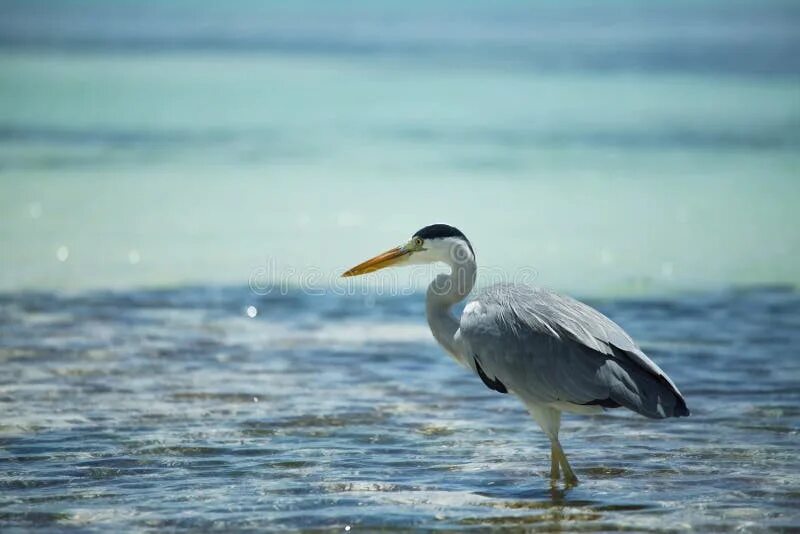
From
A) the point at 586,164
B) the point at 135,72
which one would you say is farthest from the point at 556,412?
the point at 135,72

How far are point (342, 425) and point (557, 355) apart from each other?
63.5 inches

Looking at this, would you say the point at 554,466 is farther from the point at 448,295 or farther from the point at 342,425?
the point at 342,425

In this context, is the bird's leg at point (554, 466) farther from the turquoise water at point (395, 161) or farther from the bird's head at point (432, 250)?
the turquoise water at point (395, 161)

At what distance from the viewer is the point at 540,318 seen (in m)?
7.22

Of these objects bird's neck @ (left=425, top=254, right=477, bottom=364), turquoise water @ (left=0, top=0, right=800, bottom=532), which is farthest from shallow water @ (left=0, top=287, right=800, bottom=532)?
bird's neck @ (left=425, top=254, right=477, bottom=364)

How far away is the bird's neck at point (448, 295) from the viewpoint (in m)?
7.66

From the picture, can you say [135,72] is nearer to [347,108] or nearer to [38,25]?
[347,108]

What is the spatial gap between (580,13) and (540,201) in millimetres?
46682

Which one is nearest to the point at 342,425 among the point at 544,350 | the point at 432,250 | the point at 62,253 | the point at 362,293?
the point at 432,250

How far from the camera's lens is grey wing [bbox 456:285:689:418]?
6774mm

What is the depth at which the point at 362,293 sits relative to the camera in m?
12.0

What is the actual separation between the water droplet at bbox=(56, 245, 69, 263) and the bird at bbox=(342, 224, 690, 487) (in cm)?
592

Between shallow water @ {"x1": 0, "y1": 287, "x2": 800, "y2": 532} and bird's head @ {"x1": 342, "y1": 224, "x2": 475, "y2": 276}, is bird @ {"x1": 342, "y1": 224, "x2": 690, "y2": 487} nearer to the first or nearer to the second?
bird's head @ {"x1": 342, "y1": 224, "x2": 475, "y2": 276}

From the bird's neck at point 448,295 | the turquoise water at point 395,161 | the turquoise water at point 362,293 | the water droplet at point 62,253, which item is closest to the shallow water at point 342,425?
the turquoise water at point 362,293
